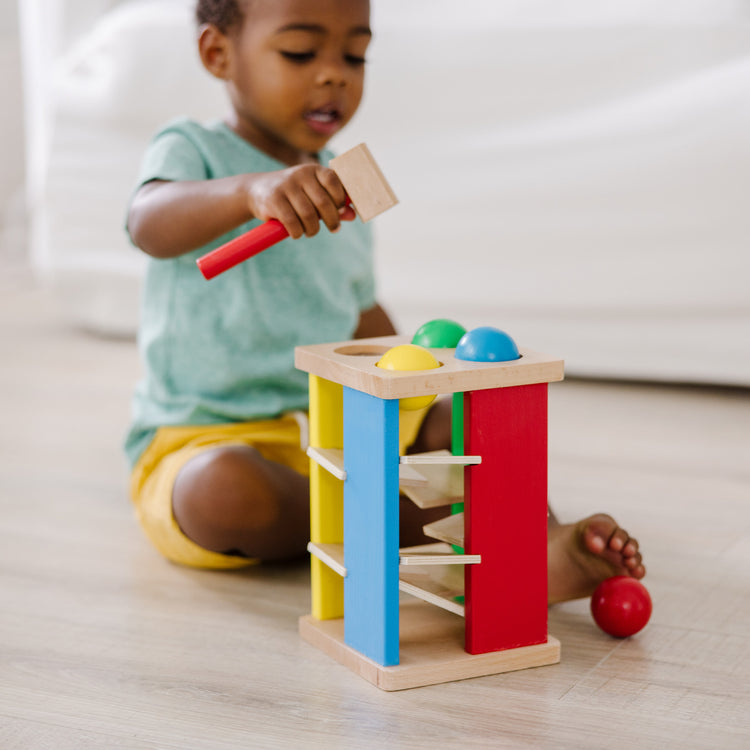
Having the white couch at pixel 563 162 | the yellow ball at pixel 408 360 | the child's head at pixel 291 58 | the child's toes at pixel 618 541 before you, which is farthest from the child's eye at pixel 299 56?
the white couch at pixel 563 162

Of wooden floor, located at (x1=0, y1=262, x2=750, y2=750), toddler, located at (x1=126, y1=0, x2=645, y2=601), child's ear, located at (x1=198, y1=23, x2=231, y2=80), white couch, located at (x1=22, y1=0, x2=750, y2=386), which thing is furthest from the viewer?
white couch, located at (x1=22, y1=0, x2=750, y2=386)

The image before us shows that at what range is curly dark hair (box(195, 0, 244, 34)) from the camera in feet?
3.08

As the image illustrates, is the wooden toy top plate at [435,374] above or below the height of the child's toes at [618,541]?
above

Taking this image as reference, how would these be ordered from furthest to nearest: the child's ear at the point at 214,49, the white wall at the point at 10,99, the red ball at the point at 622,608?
the white wall at the point at 10,99
the child's ear at the point at 214,49
the red ball at the point at 622,608

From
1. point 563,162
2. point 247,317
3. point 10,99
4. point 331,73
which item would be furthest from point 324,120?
point 10,99

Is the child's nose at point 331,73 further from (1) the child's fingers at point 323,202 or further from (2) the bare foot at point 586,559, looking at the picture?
(2) the bare foot at point 586,559

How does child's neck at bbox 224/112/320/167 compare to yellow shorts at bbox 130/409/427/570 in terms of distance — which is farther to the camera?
child's neck at bbox 224/112/320/167

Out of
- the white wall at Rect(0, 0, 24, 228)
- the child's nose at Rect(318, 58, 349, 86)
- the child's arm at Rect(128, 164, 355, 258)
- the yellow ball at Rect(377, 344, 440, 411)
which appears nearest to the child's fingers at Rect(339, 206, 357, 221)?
the child's arm at Rect(128, 164, 355, 258)

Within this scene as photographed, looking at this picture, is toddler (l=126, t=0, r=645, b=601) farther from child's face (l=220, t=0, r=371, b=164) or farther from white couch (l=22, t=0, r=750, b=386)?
white couch (l=22, t=0, r=750, b=386)

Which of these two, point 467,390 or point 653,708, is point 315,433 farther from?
point 653,708

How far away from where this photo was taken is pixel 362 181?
707mm

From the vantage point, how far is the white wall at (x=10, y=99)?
2566 mm

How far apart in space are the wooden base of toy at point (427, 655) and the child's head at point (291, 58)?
41 cm

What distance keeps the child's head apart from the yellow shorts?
0.25 metres
